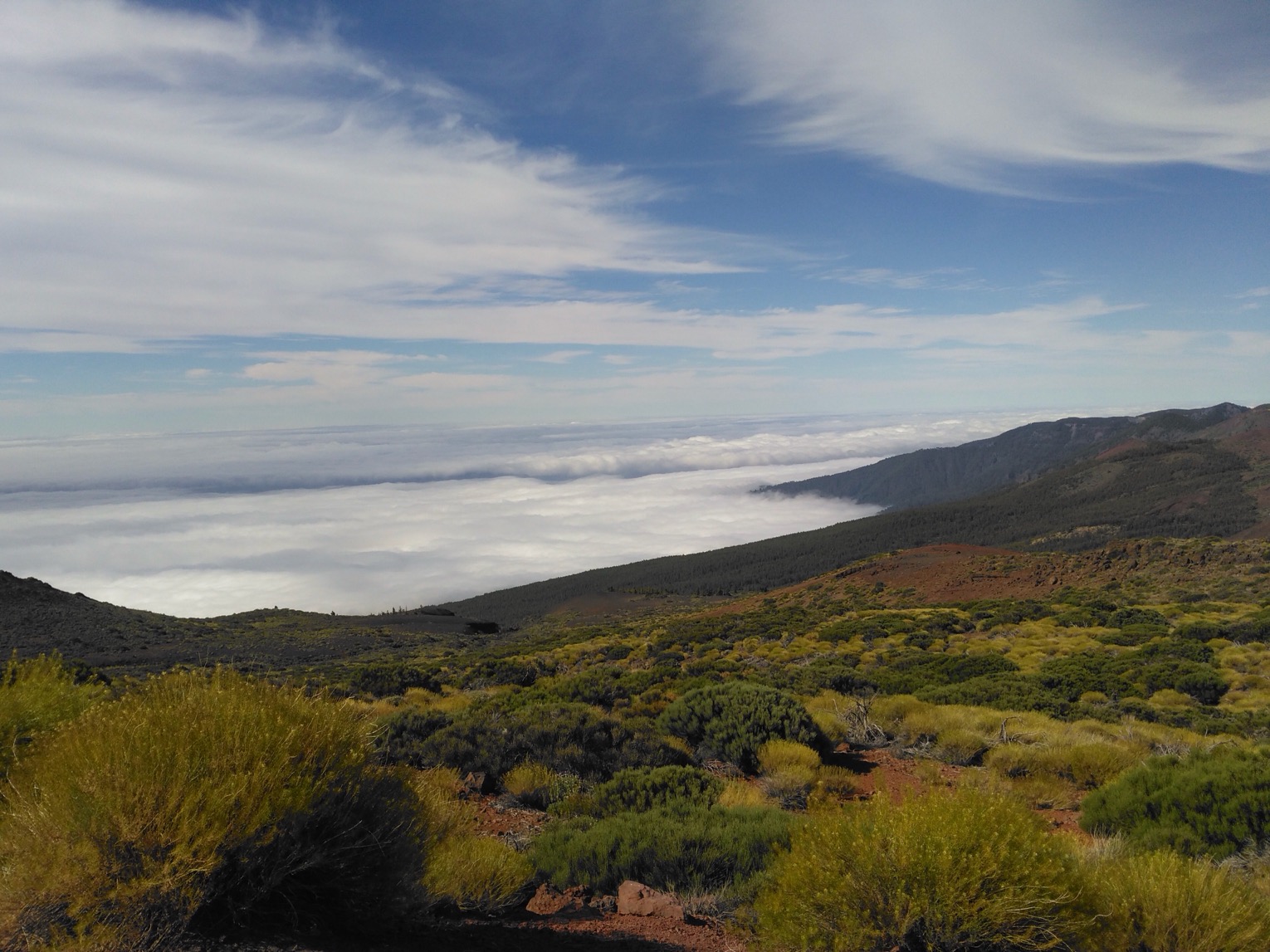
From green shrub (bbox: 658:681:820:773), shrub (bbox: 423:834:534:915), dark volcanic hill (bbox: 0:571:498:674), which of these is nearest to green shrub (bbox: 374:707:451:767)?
green shrub (bbox: 658:681:820:773)

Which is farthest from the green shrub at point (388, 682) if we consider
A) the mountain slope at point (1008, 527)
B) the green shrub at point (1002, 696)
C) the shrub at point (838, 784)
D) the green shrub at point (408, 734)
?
the mountain slope at point (1008, 527)

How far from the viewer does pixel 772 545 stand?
98.2 metres

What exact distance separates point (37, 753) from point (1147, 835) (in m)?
7.75

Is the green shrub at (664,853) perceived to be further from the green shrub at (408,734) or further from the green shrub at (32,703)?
the green shrub at (32,703)

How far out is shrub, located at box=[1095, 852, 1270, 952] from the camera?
3.32 m

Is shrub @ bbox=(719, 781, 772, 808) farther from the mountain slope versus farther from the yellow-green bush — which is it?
the mountain slope

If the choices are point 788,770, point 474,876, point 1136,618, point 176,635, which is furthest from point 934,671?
point 176,635

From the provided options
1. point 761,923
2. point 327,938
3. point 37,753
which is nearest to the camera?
point 327,938

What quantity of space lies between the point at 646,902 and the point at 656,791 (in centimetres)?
225

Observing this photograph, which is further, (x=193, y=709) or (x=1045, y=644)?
(x=1045, y=644)

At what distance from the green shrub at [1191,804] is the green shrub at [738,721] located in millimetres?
3432

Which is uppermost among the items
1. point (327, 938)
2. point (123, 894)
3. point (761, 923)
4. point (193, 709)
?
point (193, 709)

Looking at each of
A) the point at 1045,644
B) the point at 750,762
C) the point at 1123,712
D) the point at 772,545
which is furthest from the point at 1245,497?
the point at 750,762

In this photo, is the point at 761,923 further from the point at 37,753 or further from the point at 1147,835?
the point at 37,753
